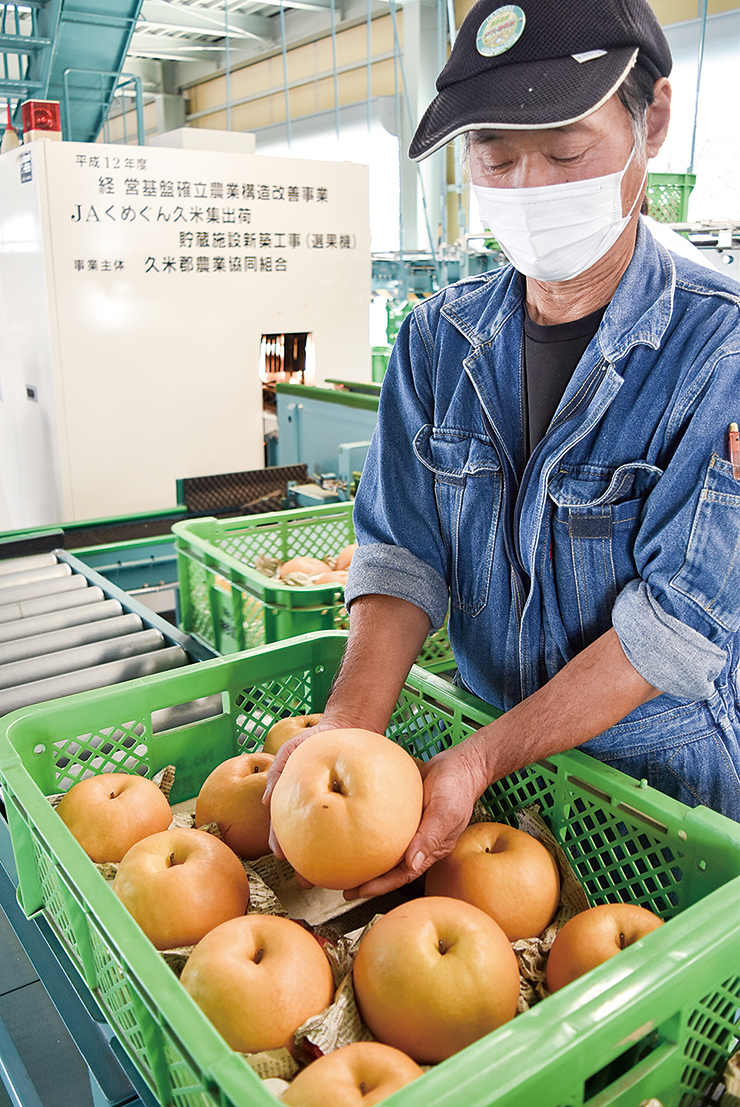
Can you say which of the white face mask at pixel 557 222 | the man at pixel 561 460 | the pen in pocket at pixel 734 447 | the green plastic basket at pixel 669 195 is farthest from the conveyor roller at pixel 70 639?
the green plastic basket at pixel 669 195

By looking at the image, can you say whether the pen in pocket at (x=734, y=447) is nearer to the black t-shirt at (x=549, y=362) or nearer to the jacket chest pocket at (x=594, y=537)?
the jacket chest pocket at (x=594, y=537)

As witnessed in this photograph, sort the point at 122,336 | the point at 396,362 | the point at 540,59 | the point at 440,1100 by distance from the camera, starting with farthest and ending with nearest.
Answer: the point at 122,336
the point at 396,362
the point at 540,59
the point at 440,1100

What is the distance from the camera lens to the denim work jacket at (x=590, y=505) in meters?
1.01

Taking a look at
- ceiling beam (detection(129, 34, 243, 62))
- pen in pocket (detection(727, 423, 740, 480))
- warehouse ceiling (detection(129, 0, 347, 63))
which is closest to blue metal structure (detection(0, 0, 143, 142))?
pen in pocket (detection(727, 423, 740, 480))

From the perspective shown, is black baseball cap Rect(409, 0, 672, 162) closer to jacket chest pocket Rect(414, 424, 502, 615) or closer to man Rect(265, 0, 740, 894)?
man Rect(265, 0, 740, 894)

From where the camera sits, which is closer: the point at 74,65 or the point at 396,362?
the point at 396,362

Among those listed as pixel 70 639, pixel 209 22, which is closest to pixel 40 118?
pixel 70 639

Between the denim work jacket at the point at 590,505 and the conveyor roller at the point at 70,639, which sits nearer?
the denim work jacket at the point at 590,505

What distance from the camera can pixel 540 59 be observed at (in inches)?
37.4

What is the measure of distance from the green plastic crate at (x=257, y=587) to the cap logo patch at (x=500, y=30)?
110 centimetres

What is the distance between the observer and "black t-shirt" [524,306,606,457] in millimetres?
1174

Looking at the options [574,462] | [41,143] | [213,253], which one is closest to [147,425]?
[213,253]

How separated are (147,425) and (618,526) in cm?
298

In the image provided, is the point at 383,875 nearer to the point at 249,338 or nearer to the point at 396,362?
the point at 396,362
